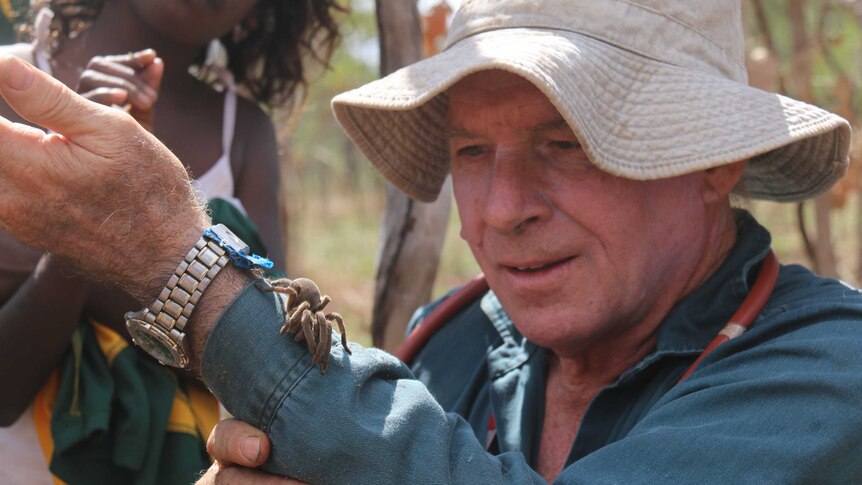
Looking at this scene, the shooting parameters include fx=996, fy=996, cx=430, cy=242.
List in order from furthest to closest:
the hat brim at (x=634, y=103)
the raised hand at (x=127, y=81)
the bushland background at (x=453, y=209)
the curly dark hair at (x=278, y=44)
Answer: the bushland background at (x=453, y=209)
the curly dark hair at (x=278, y=44)
the raised hand at (x=127, y=81)
the hat brim at (x=634, y=103)

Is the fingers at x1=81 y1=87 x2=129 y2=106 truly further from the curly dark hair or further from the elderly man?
the curly dark hair

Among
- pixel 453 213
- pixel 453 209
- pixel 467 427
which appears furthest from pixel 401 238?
pixel 453 213

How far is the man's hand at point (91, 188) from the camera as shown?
143 centimetres

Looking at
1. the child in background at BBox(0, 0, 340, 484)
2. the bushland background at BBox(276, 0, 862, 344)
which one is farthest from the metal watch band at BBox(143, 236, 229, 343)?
the bushland background at BBox(276, 0, 862, 344)

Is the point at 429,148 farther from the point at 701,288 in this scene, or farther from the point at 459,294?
the point at 701,288

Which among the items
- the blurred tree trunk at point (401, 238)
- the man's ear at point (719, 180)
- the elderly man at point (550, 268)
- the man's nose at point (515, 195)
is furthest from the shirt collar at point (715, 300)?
the blurred tree trunk at point (401, 238)

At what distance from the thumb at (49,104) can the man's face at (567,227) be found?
848 millimetres

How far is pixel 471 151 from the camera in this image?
2.22 meters

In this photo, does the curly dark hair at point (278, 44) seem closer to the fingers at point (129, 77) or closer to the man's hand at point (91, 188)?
the fingers at point (129, 77)

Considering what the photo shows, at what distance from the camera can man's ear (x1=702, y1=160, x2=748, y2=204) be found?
2.14m

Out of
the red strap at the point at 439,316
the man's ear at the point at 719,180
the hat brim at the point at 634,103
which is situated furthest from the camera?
the red strap at the point at 439,316

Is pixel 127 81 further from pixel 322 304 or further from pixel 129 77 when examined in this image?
pixel 322 304

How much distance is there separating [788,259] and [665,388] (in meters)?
8.42

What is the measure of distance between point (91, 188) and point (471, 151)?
37.7 inches
